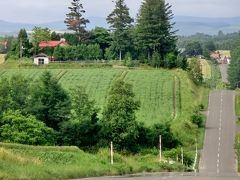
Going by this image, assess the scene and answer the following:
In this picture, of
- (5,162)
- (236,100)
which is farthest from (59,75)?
(5,162)

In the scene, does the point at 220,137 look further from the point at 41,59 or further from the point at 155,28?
the point at 41,59

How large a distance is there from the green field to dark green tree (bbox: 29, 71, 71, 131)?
12.6m

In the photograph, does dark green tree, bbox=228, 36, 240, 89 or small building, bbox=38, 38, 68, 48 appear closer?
small building, bbox=38, 38, 68, 48

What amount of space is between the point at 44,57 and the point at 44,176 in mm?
64796

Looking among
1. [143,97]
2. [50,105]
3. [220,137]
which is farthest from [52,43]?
[50,105]

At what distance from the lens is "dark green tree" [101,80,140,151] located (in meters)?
41.0

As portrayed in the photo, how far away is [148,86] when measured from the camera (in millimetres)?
66312

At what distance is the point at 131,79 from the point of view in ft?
226

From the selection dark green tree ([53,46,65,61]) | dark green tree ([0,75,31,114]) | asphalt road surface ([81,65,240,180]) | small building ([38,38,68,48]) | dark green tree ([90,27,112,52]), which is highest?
dark green tree ([90,27,112,52])

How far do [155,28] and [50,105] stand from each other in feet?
133

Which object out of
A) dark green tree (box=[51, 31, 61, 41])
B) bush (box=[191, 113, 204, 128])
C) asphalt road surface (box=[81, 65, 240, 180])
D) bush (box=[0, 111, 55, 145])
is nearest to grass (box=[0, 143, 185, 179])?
asphalt road surface (box=[81, 65, 240, 180])

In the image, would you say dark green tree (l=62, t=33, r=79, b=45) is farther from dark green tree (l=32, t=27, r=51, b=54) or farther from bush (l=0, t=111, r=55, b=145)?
bush (l=0, t=111, r=55, b=145)

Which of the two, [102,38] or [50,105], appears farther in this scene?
[102,38]

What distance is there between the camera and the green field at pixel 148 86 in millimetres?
57031
